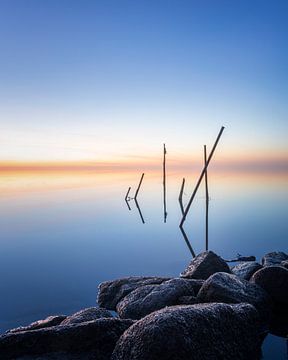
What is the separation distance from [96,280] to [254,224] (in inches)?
621

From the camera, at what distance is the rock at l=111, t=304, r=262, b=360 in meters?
3.96

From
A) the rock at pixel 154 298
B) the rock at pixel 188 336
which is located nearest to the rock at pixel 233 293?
the rock at pixel 154 298

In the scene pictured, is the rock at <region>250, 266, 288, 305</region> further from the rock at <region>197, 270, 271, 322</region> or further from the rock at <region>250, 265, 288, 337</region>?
the rock at <region>197, 270, 271, 322</region>

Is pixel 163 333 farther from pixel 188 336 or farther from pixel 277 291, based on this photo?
pixel 277 291

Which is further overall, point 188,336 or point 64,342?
point 64,342

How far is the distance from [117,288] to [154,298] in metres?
2.62

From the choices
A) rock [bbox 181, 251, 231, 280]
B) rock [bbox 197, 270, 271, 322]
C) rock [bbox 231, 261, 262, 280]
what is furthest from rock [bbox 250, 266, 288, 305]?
rock [bbox 181, 251, 231, 280]

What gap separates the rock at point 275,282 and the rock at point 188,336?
2.69 metres

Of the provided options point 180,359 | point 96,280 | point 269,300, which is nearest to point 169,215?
point 96,280

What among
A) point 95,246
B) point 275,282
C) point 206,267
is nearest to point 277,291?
point 275,282

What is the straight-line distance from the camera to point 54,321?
690 cm

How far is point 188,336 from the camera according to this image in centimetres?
411

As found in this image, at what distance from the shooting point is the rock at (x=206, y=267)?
919 centimetres

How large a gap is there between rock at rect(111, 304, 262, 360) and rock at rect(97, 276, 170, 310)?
3.95 m
